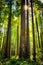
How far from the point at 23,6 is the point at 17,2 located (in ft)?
7.50

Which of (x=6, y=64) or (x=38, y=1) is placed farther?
(x=38, y=1)

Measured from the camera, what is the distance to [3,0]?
15.6 metres

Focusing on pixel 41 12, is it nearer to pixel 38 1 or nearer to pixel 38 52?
pixel 38 1

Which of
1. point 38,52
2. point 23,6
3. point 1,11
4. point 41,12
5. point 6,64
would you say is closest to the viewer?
point 6,64

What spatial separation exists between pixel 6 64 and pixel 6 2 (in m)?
7.29

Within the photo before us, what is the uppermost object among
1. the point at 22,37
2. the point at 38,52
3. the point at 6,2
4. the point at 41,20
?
the point at 6,2

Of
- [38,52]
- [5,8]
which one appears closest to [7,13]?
[5,8]

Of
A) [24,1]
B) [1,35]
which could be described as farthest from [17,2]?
[1,35]

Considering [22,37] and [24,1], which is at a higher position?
[24,1]

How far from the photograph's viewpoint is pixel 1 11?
607 inches

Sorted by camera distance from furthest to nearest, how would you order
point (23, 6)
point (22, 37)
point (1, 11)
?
point (1, 11), point (23, 6), point (22, 37)

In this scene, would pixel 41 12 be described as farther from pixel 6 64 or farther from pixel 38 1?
pixel 6 64

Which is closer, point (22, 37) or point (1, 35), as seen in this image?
point (22, 37)

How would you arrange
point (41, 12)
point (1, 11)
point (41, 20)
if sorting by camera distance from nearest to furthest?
point (1, 11), point (41, 12), point (41, 20)
